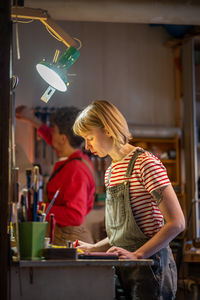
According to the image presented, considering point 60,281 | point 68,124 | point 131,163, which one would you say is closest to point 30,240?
point 60,281

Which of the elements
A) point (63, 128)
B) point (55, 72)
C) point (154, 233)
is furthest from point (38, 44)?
point (154, 233)

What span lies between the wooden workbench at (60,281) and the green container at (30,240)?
0.05m

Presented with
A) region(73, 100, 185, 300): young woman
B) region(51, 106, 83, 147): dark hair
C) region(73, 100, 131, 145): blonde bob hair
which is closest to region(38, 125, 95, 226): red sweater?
region(51, 106, 83, 147): dark hair

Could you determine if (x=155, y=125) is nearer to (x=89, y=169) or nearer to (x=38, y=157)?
(x=38, y=157)

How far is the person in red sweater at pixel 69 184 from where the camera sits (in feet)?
10.5

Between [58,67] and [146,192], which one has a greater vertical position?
[58,67]

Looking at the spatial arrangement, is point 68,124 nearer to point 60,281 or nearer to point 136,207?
point 136,207

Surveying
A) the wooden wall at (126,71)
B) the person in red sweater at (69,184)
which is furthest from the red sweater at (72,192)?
the wooden wall at (126,71)

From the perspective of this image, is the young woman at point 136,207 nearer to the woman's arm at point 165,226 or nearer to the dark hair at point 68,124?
the woman's arm at point 165,226

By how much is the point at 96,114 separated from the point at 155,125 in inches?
174

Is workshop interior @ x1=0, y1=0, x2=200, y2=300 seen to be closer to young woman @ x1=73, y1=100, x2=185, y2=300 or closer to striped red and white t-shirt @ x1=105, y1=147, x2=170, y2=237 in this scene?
young woman @ x1=73, y1=100, x2=185, y2=300

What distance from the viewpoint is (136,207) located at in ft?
6.84

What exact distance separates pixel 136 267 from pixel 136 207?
26 cm

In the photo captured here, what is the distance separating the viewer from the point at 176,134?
643cm
